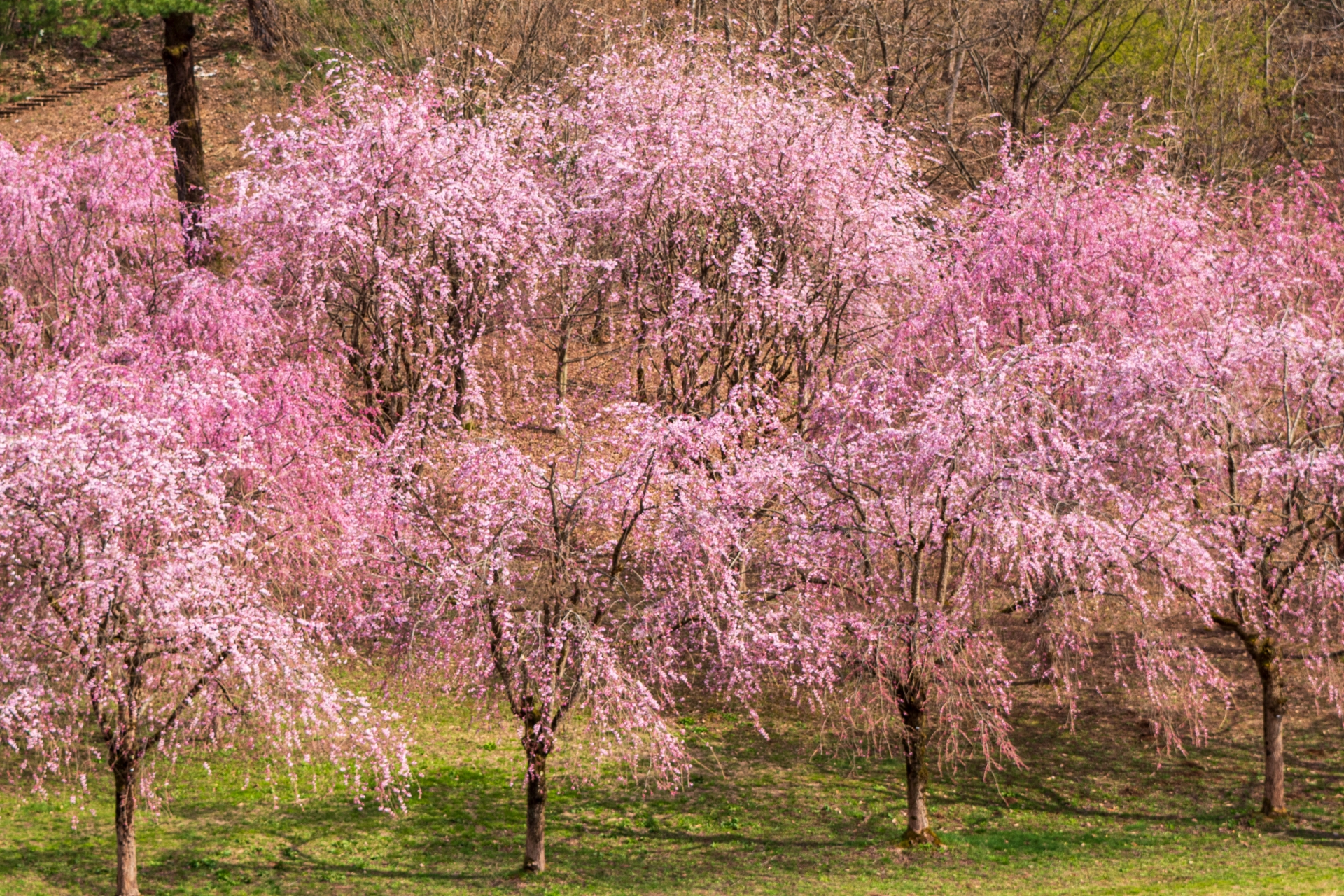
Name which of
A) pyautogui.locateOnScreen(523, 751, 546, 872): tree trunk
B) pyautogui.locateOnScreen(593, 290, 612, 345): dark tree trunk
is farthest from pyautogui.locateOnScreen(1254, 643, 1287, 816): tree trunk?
pyautogui.locateOnScreen(593, 290, 612, 345): dark tree trunk

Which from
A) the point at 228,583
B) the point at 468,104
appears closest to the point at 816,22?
the point at 468,104

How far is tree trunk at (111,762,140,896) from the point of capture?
57.0ft

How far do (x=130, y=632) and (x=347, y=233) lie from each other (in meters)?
10.9

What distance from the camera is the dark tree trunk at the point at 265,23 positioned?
45.8 metres

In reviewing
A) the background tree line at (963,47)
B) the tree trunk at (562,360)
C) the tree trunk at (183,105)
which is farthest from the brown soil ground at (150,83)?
the tree trunk at (562,360)

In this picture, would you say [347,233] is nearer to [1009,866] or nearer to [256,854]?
[256,854]

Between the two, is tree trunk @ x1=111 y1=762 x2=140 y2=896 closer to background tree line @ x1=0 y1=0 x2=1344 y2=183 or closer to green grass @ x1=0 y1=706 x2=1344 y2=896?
green grass @ x1=0 y1=706 x2=1344 y2=896

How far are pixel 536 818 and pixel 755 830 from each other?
12.1 ft

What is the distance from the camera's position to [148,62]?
5525 cm

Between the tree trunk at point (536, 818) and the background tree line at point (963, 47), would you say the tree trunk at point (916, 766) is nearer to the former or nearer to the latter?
the tree trunk at point (536, 818)

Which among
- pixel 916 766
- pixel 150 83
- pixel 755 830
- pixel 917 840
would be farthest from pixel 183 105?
pixel 150 83

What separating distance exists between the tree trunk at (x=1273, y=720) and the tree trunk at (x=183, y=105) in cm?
2244

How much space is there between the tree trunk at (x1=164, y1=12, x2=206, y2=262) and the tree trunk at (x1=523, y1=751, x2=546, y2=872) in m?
16.9

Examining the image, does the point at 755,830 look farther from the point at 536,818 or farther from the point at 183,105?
the point at 183,105
